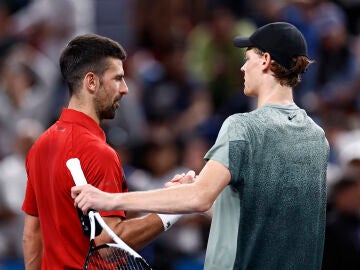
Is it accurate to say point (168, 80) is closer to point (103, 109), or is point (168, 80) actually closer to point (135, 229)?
point (103, 109)

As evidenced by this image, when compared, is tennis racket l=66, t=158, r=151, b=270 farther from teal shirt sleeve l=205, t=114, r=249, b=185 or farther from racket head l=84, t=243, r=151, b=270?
teal shirt sleeve l=205, t=114, r=249, b=185

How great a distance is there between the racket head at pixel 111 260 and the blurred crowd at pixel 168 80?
12.4 feet

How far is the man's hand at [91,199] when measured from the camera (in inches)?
160

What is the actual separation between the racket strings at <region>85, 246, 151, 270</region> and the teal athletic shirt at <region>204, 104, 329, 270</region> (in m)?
0.36

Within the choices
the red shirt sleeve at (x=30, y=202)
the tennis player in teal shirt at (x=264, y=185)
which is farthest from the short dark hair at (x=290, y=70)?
the red shirt sleeve at (x=30, y=202)

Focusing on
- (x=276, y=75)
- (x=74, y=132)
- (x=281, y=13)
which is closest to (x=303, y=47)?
(x=276, y=75)

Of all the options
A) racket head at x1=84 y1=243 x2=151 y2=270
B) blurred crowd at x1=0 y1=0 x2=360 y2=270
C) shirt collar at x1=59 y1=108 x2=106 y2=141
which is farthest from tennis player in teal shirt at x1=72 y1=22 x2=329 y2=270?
blurred crowd at x1=0 y1=0 x2=360 y2=270

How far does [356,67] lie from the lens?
1093 cm

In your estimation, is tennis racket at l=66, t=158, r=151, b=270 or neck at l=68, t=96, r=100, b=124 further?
neck at l=68, t=96, r=100, b=124

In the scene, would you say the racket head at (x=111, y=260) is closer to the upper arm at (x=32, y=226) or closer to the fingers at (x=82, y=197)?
the fingers at (x=82, y=197)

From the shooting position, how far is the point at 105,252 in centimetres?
420

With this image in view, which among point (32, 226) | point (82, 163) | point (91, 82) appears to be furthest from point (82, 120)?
point (32, 226)

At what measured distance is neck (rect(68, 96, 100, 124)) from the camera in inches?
181

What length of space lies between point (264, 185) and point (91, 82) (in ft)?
3.65
